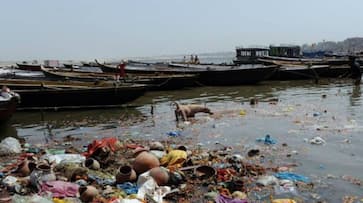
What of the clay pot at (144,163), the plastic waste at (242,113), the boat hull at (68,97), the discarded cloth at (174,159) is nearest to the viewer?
the clay pot at (144,163)

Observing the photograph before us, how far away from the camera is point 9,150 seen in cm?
1027

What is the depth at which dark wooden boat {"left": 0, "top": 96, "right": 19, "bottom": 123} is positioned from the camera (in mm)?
13453

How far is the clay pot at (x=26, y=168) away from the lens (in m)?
8.12

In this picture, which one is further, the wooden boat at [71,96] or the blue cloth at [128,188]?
the wooden boat at [71,96]

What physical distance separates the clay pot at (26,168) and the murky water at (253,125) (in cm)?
350

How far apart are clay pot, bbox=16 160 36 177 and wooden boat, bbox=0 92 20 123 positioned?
5726mm

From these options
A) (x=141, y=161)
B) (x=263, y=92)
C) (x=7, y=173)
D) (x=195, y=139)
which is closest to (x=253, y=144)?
(x=195, y=139)

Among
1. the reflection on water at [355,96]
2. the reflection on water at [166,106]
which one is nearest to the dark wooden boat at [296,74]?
the reflection on water at [166,106]

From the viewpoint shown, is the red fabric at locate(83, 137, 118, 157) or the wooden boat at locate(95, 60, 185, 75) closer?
the red fabric at locate(83, 137, 118, 157)

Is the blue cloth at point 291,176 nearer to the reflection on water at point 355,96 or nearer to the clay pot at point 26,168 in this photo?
the clay pot at point 26,168

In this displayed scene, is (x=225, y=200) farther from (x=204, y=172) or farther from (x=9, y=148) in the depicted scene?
(x=9, y=148)

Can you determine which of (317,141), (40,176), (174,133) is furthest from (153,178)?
(174,133)

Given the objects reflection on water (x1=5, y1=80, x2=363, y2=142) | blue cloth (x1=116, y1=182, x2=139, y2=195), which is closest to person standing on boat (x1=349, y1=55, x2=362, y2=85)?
reflection on water (x1=5, y1=80, x2=363, y2=142)

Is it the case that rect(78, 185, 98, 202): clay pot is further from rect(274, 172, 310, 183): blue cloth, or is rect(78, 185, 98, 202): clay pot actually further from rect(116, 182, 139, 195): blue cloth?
rect(274, 172, 310, 183): blue cloth
